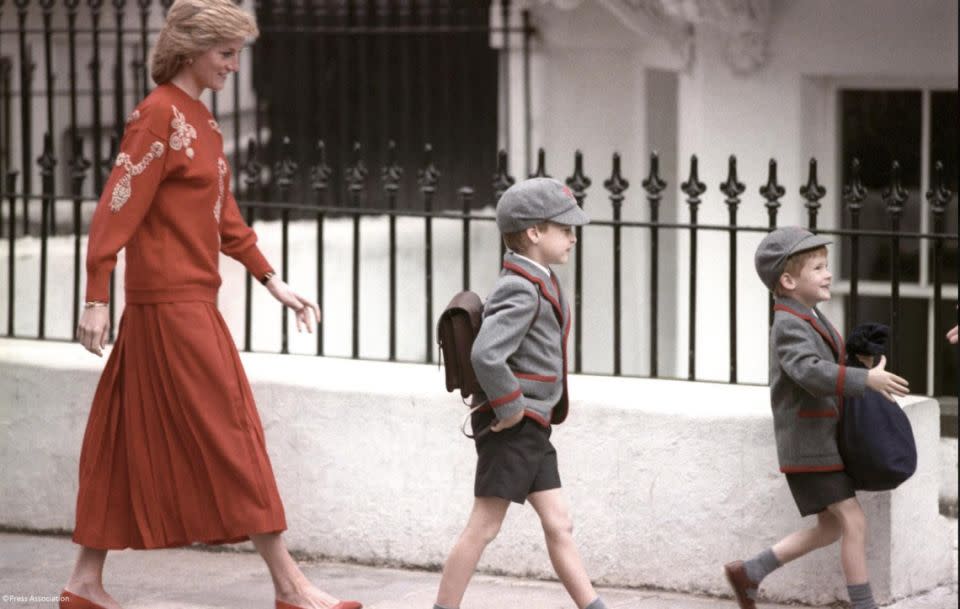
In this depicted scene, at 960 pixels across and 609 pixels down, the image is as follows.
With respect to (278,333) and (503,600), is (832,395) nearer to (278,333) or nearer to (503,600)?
(503,600)

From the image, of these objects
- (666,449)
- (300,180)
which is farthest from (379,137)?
(666,449)

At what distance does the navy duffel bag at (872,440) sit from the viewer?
227 inches

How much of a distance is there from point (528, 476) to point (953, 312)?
4622 millimetres

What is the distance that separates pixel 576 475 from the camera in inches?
260

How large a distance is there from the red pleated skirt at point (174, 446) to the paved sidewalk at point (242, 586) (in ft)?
1.63

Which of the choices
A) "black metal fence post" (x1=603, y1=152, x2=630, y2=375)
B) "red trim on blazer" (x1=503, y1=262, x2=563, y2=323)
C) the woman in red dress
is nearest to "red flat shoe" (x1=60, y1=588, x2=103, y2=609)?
the woman in red dress

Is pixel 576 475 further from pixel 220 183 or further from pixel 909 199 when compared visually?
pixel 909 199

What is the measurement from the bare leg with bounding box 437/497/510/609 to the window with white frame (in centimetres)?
433

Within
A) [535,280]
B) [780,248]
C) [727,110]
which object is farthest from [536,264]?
[727,110]

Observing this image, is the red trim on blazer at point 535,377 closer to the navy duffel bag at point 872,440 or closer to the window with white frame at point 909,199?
the navy duffel bag at point 872,440

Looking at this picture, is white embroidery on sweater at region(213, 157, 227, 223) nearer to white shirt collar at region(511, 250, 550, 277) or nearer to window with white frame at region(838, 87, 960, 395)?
white shirt collar at region(511, 250, 550, 277)

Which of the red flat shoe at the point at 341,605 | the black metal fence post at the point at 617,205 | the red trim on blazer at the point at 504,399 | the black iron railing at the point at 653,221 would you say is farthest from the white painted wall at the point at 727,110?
the red trim on blazer at the point at 504,399

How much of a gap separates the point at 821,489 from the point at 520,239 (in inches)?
45.6

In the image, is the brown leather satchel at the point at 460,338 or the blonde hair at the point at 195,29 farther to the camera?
the blonde hair at the point at 195,29
